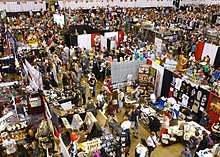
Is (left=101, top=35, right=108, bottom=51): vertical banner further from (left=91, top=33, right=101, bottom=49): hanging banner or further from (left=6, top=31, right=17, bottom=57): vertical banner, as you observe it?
A: (left=6, top=31, right=17, bottom=57): vertical banner

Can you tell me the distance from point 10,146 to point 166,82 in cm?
728

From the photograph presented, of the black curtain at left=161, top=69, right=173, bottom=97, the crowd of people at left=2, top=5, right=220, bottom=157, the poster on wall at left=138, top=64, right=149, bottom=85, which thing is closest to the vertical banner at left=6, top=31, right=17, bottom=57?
the crowd of people at left=2, top=5, right=220, bottom=157

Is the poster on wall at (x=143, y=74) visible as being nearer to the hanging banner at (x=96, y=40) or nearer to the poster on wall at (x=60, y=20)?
the hanging banner at (x=96, y=40)

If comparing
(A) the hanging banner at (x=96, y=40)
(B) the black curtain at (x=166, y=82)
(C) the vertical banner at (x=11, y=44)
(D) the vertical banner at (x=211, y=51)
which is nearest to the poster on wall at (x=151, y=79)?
(B) the black curtain at (x=166, y=82)

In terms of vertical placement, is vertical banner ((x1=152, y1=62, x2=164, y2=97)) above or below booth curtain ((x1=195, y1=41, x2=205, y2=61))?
below

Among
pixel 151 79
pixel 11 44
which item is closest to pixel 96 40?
pixel 11 44

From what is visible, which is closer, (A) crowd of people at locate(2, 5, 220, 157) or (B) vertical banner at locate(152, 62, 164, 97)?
(A) crowd of people at locate(2, 5, 220, 157)

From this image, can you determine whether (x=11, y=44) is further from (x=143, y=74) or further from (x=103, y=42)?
(x=143, y=74)

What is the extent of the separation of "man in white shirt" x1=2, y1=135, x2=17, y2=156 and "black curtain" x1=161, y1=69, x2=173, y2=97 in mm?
7131

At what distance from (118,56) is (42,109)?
647 centimetres

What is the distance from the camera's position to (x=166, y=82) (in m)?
11.1

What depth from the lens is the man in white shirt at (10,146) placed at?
716 centimetres

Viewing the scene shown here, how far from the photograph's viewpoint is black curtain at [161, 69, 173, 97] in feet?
35.5

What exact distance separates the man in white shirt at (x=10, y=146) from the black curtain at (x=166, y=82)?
23.4 ft
